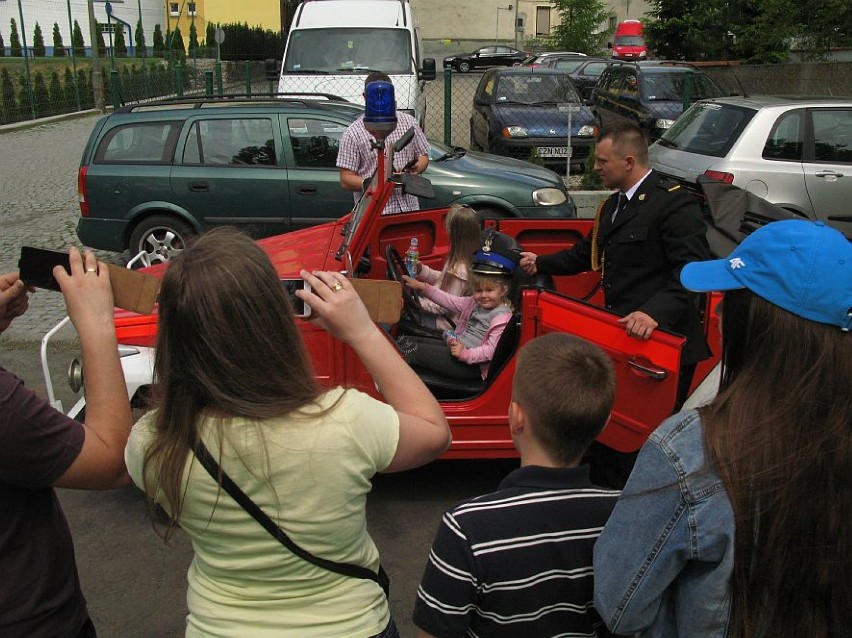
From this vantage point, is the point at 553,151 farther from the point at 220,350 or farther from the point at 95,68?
the point at 95,68

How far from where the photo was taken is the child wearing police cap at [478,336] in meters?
3.79

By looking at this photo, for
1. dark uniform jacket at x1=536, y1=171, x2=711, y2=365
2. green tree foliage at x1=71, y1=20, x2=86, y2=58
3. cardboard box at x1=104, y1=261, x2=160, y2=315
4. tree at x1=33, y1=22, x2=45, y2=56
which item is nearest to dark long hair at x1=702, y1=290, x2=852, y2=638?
cardboard box at x1=104, y1=261, x2=160, y2=315

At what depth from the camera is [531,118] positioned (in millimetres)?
12867

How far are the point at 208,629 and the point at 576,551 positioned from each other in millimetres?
758

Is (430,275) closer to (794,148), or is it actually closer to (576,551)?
(576,551)

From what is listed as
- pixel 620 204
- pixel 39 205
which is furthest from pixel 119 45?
pixel 620 204

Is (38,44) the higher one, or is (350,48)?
(38,44)

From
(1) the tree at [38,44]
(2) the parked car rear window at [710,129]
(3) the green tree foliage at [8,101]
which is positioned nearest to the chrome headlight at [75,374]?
(2) the parked car rear window at [710,129]

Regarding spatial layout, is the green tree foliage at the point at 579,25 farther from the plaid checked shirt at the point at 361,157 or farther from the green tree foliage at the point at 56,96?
the plaid checked shirt at the point at 361,157

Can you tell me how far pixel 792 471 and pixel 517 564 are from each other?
59cm

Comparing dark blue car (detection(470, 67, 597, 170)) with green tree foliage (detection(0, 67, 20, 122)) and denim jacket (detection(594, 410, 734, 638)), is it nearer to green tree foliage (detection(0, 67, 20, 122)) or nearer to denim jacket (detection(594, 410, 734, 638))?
denim jacket (detection(594, 410, 734, 638))

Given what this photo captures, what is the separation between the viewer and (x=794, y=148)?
Answer: 26.5ft

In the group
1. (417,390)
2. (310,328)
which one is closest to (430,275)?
(310,328)

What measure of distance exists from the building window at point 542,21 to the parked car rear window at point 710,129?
53339 millimetres
